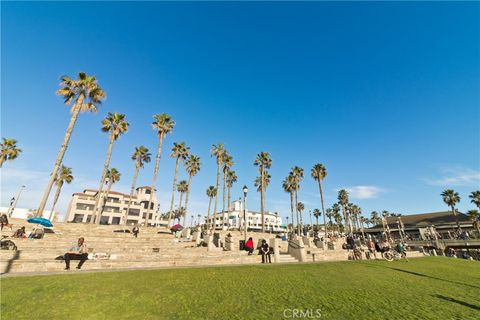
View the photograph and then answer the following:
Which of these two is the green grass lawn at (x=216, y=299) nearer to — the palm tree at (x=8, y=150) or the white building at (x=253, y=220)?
the palm tree at (x=8, y=150)

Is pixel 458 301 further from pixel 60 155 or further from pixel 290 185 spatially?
pixel 290 185

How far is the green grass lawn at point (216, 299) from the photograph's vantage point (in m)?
4.76

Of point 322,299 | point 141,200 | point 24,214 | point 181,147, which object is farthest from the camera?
point 141,200

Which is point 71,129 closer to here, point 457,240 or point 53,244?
point 53,244

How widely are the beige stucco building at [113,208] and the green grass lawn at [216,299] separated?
61681 millimetres

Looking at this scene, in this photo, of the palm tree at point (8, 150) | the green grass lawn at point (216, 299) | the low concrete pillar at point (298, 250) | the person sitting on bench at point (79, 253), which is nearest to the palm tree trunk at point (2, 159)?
the palm tree at point (8, 150)

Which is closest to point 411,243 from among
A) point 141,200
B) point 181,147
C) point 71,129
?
point 181,147

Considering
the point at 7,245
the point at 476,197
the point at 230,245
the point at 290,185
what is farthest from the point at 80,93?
the point at 476,197

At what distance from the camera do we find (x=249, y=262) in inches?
597

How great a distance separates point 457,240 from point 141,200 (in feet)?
262

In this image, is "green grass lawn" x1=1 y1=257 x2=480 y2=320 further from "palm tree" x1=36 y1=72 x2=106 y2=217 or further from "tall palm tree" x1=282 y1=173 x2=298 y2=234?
"tall palm tree" x1=282 y1=173 x2=298 y2=234

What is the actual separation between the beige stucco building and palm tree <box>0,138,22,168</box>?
28711 millimetres

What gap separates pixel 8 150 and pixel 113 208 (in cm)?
3454

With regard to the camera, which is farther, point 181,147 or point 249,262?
point 181,147
